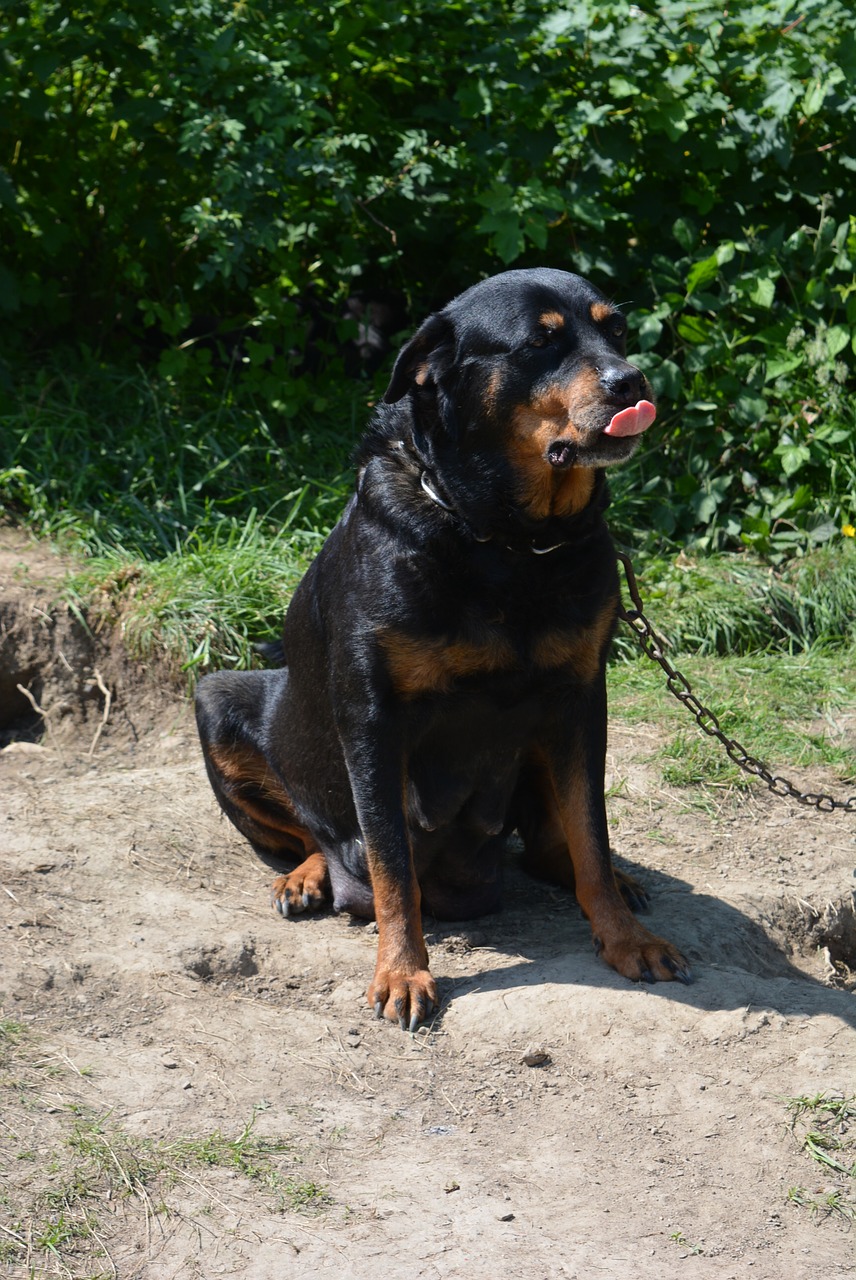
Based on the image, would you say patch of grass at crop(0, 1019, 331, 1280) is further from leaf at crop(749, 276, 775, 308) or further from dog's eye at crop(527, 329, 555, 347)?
leaf at crop(749, 276, 775, 308)

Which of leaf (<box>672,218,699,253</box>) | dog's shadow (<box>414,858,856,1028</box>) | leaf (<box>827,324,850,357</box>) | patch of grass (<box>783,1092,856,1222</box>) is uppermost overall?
leaf (<box>672,218,699,253</box>)

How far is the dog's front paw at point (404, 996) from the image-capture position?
10.6ft

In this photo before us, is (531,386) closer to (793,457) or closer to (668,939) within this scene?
(668,939)

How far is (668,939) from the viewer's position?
365cm

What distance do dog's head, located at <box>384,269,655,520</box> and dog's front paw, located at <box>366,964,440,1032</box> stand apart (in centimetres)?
120

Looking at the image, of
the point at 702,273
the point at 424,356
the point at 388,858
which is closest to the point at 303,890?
the point at 388,858

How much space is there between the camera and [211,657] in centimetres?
538

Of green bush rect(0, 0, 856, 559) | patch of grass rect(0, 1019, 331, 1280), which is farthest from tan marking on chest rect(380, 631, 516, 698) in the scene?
green bush rect(0, 0, 856, 559)

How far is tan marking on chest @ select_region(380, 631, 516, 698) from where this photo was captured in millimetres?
3256

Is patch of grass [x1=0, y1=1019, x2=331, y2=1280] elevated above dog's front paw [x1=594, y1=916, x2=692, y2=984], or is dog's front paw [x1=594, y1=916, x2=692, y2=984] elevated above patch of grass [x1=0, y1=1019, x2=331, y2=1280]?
patch of grass [x1=0, y1=1019, x2=331, y2=1280]

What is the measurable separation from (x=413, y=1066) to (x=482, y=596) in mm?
1142

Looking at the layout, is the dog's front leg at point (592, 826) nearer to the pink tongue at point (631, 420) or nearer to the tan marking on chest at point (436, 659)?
the tan marking on chest at point (436, 659)

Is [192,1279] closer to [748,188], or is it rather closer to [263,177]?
[263,177]

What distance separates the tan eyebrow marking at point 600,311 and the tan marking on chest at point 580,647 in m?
0.72
